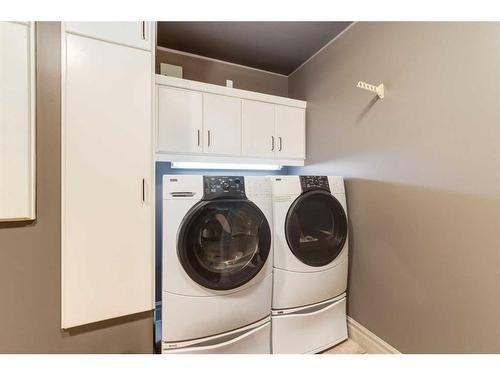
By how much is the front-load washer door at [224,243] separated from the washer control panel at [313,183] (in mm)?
410

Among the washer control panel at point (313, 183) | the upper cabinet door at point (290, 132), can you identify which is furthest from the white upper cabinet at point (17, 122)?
the upper cabinet door at point (290, 132)

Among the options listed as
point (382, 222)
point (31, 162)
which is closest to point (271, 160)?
point (382, 222)

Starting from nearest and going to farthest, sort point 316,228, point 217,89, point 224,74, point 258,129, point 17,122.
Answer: point 17,122, point 316,228, point 217,89, point 258,129, point 224,74

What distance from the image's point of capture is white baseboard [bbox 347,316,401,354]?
1.55m

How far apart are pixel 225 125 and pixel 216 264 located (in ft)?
3.96

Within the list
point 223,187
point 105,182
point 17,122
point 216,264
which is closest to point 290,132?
point 223,187

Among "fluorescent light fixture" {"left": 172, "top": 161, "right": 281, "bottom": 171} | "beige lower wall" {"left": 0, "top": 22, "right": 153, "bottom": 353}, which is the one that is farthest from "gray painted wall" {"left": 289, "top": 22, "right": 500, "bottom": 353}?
"beige lower wall" {"left": 0, "top": 22, "right": 153, "bottom": 353}

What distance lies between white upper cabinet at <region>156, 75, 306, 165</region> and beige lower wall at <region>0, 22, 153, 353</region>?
27.7 inches

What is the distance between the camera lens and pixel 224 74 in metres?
2.43

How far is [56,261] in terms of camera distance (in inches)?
45.8

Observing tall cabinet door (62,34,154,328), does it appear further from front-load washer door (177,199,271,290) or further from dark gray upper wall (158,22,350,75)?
dark gray upper wall (158,22,350,75)

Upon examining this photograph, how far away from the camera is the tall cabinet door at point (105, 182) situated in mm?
1165

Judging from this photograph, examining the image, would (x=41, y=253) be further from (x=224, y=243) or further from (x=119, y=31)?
(x=119, y=31)

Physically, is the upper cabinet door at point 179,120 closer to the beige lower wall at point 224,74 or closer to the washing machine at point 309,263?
the beige lower wall at point 224,74
